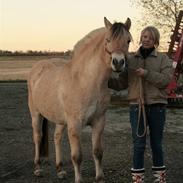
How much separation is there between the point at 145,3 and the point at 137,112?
757 inches

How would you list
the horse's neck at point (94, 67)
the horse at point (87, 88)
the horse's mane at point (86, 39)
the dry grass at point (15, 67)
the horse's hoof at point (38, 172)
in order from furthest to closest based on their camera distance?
the dry grass at point (15, 67) < the horse's hoof at point (38, 172) < the horse's mane at point (86, 39) < the horse's neck at point (94, 67) < the horse at point (87, 88)

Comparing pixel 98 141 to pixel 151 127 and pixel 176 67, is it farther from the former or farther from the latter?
pixel 176 67

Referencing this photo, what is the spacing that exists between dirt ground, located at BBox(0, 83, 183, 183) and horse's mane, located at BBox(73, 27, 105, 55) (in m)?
1.71

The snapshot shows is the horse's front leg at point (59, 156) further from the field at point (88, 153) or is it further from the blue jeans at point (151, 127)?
the blue jeans at point (151, 127)

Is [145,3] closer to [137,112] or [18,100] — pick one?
[18,100]

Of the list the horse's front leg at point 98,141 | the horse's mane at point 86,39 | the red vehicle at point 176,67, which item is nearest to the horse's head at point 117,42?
the horse's mane at point 86,39

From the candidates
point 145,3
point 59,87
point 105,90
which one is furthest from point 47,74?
point 145,3

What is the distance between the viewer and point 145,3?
23.1 m

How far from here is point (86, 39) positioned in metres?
5.39

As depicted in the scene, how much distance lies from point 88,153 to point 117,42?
10.4ft

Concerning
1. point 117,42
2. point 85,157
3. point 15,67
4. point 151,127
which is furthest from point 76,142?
point 15,67

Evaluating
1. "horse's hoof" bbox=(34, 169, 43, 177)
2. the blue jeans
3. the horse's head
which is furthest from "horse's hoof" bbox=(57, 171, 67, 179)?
the horse's head

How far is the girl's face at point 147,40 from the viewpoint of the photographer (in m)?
4.54

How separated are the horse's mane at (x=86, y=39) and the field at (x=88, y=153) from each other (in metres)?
1.71
